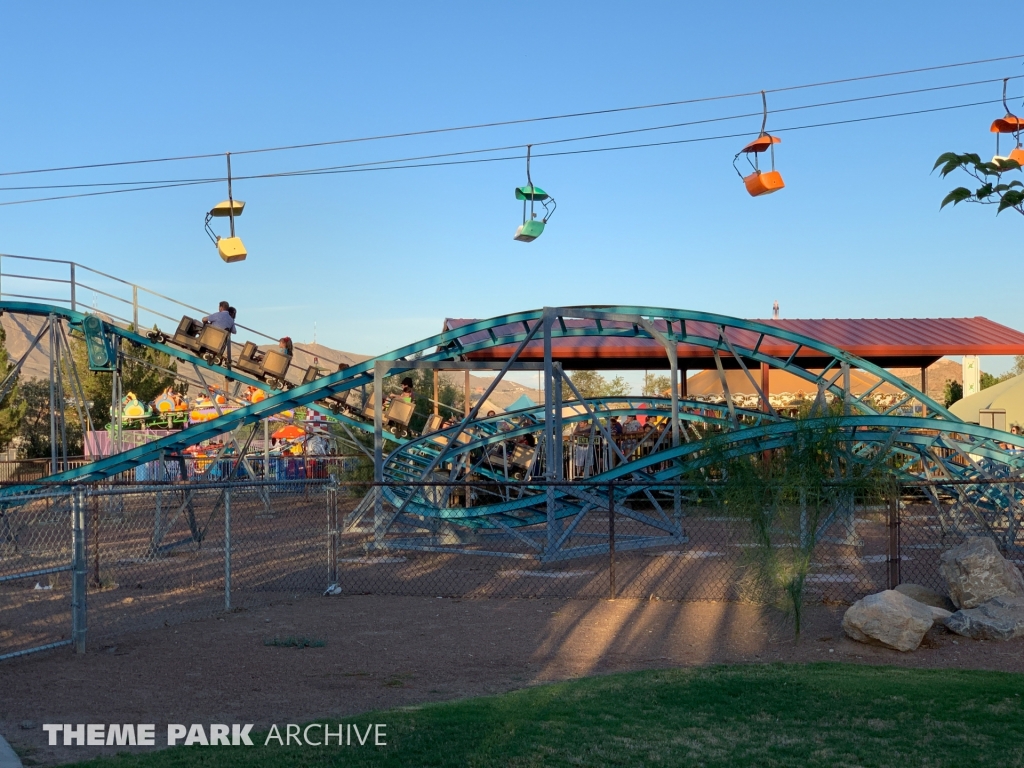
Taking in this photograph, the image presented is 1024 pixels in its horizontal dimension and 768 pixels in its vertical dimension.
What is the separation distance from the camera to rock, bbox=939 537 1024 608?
9781 millimetres

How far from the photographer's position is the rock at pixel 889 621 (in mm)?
8773

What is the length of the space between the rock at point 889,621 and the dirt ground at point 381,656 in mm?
120

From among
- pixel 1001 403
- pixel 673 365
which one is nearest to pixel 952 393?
pixel 1001 403

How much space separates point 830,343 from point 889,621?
2055 centimetres

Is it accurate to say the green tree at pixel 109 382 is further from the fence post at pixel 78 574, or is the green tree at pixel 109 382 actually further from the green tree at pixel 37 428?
the fence post at pixel 78 574

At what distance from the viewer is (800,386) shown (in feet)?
131

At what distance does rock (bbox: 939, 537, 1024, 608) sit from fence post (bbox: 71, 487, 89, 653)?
764 cm

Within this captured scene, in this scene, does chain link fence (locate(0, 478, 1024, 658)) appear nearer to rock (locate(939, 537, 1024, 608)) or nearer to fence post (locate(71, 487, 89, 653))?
fence post (locate(71, 487, 89, 653))

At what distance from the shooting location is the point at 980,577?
9.82 metres

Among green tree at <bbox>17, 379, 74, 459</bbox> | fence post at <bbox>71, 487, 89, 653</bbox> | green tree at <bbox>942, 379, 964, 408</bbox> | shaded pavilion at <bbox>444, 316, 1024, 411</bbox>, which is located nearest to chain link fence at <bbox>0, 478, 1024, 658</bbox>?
fence post at <bbox>71, 487, 89, 653</bbox>

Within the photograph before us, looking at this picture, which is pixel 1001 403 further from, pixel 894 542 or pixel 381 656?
pixel 381 656

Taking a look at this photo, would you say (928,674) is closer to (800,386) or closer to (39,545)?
(39,545)

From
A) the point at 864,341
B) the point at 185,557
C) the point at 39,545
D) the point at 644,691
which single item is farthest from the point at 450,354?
the point at 864,341

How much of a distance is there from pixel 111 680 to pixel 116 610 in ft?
11.4
